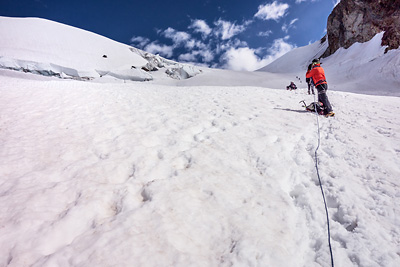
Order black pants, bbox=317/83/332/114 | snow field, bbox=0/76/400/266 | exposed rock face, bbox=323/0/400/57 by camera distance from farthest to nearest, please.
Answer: exposed rock face, bbox=323/0/400/57 → black pants, bbox=317/83/332/114 → snow field, bbox=0/76/400/266

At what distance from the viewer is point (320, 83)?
22.9 feet

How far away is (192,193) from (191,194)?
3 cm

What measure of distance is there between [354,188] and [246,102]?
5.57 meters

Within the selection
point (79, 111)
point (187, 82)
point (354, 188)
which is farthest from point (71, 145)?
point (187, 82)

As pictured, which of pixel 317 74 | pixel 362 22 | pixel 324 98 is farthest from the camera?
pixel 362 22

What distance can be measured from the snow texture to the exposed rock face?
95.5 feet

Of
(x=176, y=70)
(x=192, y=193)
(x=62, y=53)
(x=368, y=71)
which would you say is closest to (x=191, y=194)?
(x=192, y=193)

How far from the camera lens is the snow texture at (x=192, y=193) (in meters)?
1.78

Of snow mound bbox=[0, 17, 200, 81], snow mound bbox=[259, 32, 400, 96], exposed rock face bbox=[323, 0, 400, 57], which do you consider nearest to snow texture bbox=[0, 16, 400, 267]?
snow mound bbox=[259, 32, 400, 96]

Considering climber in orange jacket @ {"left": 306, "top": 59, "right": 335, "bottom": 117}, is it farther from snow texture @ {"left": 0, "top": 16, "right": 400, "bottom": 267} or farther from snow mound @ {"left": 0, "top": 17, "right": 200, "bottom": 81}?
snow mound @ {"left": 0, "top": 17, "right": 200, "bottom": 81}

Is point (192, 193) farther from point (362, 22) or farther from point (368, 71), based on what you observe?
point (362, 22)

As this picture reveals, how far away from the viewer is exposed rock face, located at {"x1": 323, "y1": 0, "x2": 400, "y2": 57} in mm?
23906

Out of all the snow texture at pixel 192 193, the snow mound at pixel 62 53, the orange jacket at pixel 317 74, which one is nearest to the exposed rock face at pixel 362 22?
the orange jacket at pixel 317 74

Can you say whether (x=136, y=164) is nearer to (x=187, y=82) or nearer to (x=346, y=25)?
(x=187, y=82)
